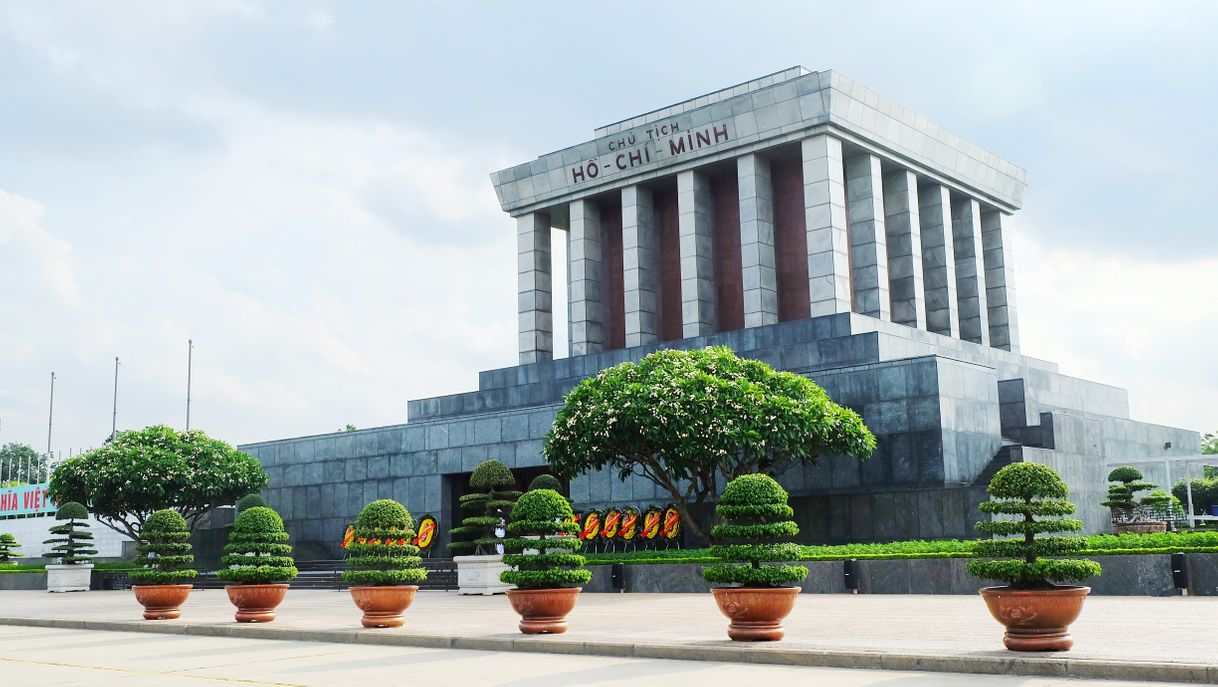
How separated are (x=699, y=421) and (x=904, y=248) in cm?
1997

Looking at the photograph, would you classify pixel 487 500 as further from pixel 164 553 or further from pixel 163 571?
pixel 163 571

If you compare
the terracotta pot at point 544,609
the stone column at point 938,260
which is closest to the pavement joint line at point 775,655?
the terracotta pot at point 544,609

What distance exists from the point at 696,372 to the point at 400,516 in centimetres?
1112

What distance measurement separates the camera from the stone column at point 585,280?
47.5 m

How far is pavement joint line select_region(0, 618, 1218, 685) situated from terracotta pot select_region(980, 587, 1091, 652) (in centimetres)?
44

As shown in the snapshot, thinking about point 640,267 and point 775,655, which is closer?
point 775,655

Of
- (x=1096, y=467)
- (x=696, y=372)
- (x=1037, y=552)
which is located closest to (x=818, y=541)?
(x=696, y=372)

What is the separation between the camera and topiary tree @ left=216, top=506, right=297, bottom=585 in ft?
68.5

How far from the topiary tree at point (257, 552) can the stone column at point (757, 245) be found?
926 inches

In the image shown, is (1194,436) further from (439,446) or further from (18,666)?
(18,666)

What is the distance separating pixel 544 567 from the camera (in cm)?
A: 1736

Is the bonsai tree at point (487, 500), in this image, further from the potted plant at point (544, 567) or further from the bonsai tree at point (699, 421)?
the potted plant at point (544, 567)

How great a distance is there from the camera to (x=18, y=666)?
49.2 ft

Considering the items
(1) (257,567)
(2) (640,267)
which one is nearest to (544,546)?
(1) (257,567)
